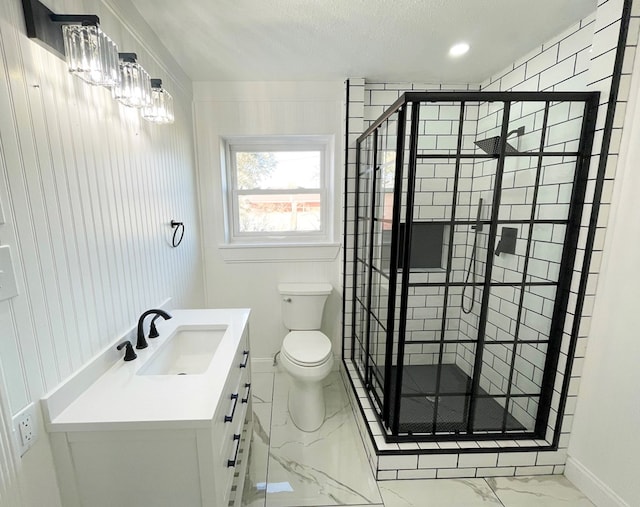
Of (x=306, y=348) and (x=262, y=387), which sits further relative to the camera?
(x=262, y=387)

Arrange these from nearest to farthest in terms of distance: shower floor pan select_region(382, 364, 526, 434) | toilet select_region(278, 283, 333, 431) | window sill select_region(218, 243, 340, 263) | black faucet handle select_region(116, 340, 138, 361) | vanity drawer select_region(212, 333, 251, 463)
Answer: vanity drawer select_region(212, 333, 251, 463) → black faucet handle select_region(116, 340, 138, 361) → shower floor pan select_region(382, 364, 526, 434) → toilet select_region(278, 283, 333, 431) → window sill select_region(218, 243, 340, 263)

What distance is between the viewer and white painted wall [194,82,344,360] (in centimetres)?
223

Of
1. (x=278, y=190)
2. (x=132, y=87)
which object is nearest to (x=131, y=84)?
(x=132, y=87)

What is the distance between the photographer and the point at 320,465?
1.68 meters

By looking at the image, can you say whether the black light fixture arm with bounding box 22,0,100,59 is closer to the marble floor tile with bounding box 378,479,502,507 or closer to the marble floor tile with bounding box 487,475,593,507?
the marble floor tile with bounding box 378,479,502,507

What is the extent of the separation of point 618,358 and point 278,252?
2.09 metres

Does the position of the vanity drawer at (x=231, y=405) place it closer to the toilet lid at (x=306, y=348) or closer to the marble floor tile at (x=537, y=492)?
the toilet lid at (x=306, y=348)

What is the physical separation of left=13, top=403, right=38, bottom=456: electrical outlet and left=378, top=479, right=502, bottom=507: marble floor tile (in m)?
1.48

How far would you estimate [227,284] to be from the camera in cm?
247

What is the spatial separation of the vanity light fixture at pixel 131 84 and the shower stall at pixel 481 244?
1089 millimetres

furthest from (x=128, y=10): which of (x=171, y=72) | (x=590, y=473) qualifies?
(x=590, y=473)

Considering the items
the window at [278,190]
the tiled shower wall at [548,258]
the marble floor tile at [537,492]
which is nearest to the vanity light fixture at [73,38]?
the window at [278,190]

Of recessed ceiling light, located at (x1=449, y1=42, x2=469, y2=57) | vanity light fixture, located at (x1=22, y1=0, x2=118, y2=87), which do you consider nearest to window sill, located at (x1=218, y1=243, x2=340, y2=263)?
recessed ceiling light, located at (x1=449, y1=42, x2=469, y2=57)

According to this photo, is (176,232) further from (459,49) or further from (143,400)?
(459,49)
